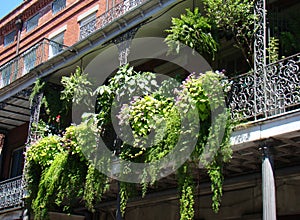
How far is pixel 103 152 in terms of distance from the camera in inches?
424

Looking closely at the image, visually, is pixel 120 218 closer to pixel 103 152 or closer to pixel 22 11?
pixel 103 152

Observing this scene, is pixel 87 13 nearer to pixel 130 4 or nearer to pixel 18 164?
pixel 130 4

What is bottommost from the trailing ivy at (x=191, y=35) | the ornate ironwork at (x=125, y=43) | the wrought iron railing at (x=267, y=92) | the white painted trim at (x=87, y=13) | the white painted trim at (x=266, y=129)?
the white painted trim at (x=266, y=129)

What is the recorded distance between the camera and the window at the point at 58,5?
→ 71.8ft

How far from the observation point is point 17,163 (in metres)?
20.0

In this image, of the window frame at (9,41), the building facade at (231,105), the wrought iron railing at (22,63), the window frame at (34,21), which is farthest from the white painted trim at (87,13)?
the window frame at (9,41)

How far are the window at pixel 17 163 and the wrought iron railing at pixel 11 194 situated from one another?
4.33 meters

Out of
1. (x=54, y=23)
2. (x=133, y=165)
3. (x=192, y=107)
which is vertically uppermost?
(x=54, y=23)

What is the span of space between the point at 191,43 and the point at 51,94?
586 cm

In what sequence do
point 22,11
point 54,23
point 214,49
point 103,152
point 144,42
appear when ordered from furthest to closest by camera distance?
point 22,11
point 54,23
point 144,42
point 103,152
point 214,49

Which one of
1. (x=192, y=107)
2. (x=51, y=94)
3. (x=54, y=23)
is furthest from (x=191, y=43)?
(x=54, y=23)

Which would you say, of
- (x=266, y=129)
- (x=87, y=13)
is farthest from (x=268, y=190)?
(x=87, y=13)

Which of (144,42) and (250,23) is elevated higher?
(144,42)

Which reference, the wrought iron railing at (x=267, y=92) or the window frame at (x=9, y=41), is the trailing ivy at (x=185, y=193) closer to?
the wrought iron railing at (x=267, y=92)
